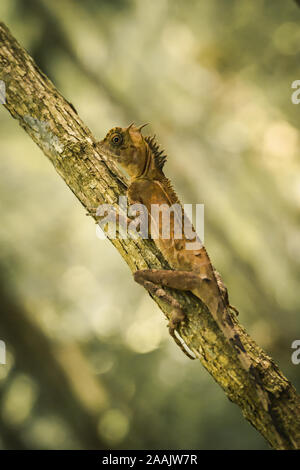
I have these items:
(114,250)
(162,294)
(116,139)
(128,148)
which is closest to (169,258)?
(162,294)

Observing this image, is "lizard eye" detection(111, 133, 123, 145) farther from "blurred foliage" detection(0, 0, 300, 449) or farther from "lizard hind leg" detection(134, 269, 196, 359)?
"blurred foliage" detection(0, 0, 300, 449)

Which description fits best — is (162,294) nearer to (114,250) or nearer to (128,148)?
(128,148)

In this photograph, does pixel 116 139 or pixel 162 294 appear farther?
pixel 116 139

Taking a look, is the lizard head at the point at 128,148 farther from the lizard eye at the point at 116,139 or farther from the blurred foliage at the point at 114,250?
the blurred foliage at the point at 114,250

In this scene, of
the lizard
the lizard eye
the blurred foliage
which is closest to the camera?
the lizard

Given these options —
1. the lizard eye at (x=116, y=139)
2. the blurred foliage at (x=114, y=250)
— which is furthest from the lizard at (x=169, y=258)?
the blurred foliage at (x=114, y=250)

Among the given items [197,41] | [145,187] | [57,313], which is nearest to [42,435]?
[57,313]

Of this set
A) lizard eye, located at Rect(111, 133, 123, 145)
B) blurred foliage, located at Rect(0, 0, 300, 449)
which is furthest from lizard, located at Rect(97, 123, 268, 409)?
blurred foliage, located at Rect(0, 0, 300, 449)
